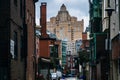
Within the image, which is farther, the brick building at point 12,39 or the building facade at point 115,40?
the building facade at point 115,40

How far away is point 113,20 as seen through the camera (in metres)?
43.5

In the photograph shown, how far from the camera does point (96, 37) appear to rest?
65500 mm

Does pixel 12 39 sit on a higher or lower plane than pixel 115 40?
higher

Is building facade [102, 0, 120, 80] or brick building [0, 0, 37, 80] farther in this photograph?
building facade [102, 0, 120, 80]

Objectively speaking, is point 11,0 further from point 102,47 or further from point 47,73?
point 47,73

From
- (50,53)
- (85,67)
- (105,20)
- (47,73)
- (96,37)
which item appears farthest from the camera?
(50,53)

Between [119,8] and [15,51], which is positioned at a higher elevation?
[119,8]

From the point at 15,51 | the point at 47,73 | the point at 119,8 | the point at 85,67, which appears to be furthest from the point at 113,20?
the point at 85,67

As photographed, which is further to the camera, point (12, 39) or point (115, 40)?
point (115, 40)
